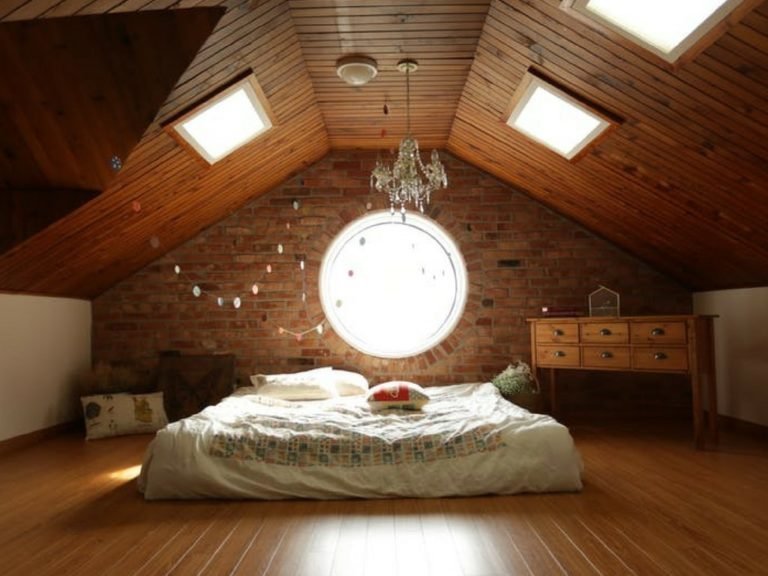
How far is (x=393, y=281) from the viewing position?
5.26 metres

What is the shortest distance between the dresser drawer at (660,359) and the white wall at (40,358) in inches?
161

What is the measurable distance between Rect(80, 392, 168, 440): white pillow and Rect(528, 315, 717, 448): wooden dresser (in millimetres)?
2886

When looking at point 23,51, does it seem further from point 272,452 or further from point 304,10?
point 272,452

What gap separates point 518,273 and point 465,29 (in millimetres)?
2257

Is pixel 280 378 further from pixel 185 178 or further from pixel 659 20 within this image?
pixel 659 20

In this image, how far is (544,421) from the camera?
2893 mm

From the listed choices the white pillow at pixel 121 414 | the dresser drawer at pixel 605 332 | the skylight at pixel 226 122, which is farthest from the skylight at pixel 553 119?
the white pillow at pixel 121 414

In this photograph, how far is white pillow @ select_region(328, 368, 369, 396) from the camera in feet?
13.7

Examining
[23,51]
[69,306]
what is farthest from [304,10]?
[69,306]

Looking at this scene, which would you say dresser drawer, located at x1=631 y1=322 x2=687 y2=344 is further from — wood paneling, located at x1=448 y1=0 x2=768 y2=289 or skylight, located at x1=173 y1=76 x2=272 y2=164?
skylight, located at x1=173 y1=76 x2=272 y2=164

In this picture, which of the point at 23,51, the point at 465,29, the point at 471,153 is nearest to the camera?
the point at 23,51

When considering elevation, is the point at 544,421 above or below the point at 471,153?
below

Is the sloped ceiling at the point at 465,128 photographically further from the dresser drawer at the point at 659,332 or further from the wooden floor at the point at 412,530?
the wooden floor at the point at 412,530

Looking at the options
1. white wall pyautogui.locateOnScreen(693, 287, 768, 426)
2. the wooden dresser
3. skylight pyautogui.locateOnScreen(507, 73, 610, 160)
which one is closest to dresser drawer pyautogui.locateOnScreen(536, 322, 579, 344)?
the wooden dresser
